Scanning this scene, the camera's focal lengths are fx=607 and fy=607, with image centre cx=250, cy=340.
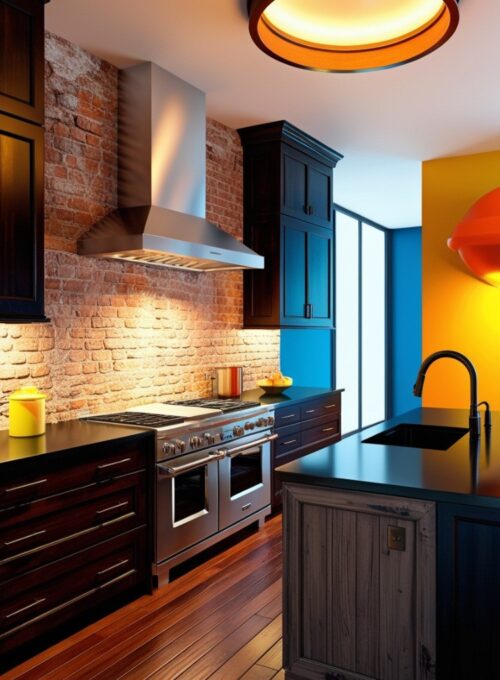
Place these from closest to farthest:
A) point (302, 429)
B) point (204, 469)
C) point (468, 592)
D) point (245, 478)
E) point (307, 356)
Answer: point (468, 592), point (204, 469), point (245, 478), point (302, 429), point (307, 356)

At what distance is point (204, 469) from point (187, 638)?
105 cm

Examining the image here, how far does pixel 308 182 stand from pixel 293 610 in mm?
4021

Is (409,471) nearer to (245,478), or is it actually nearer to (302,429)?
(245,478)

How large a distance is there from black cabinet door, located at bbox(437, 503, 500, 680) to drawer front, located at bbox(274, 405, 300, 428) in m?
2.60

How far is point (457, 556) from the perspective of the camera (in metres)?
1.94

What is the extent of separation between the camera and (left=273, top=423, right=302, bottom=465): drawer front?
457 centimetres

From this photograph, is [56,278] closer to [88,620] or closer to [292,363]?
[88,620]

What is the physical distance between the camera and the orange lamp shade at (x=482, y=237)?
292 cm

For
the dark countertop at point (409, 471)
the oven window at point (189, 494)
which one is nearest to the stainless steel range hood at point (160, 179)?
the oven window at point (189, 494)

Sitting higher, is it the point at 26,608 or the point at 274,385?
the point at 274,385

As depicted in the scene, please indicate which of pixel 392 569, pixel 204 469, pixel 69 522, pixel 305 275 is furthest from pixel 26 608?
pixel 305 275

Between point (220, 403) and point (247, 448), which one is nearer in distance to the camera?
point (247, 448)

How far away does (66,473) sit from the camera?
2.72 meters

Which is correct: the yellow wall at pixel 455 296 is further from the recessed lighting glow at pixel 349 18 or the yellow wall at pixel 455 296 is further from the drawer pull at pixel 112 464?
the drawer pull at pixel 112 464
